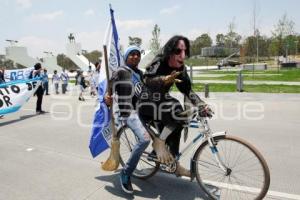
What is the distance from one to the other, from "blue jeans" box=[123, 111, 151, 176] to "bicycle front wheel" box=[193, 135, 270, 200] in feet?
2.05

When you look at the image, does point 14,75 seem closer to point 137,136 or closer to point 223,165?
point 137,136

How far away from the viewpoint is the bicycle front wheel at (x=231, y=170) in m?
3.52

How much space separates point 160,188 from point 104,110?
1.29 metres

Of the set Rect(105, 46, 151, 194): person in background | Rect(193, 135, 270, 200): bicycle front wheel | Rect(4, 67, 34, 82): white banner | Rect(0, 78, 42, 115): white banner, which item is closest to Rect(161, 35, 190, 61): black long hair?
Rect(105, 46, 151, 194): person in background

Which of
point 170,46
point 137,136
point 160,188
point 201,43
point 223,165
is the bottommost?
point 160,188

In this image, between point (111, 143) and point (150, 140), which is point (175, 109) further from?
point (111, 143)

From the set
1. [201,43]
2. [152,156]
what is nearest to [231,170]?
[152,156]

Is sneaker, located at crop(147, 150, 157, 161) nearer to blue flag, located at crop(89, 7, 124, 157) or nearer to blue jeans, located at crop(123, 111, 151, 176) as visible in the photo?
blue jeans, located at crop(123, 111, 151, 176)

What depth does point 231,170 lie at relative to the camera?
3818mm

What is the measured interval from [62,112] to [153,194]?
25.4 feet

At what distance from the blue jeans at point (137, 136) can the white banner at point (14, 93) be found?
7.17 meters

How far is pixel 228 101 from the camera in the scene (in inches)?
496

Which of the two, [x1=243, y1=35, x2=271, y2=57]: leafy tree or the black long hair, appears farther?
[x1=243, y1=35, x2=271, y2=57]: leafy tree

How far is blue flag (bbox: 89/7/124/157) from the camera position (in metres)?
4.41
